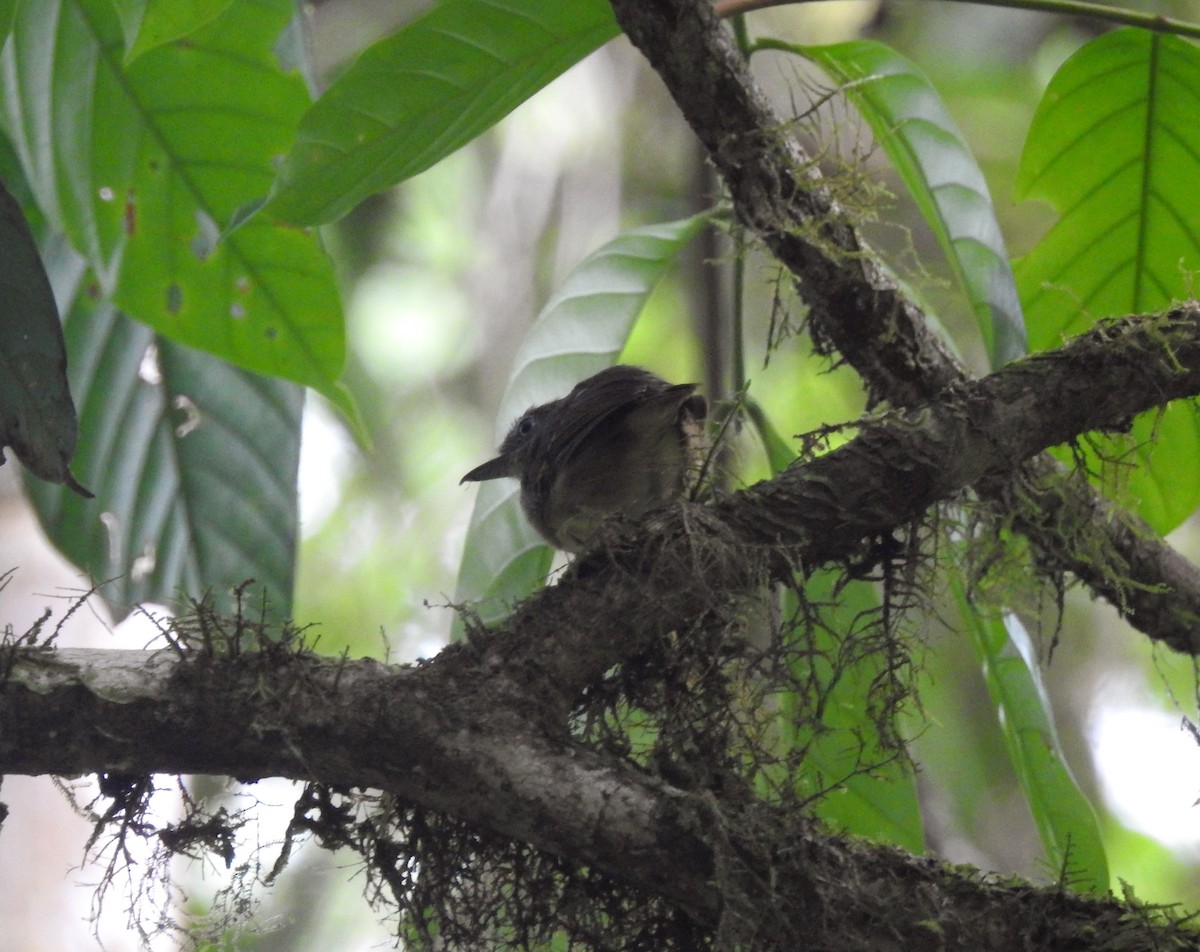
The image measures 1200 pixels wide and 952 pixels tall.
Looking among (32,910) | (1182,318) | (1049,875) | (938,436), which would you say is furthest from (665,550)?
(32,910)

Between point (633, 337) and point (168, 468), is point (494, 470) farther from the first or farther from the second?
point (633, 337)

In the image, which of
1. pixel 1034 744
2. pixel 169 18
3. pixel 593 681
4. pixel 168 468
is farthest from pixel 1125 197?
pixel 168 468

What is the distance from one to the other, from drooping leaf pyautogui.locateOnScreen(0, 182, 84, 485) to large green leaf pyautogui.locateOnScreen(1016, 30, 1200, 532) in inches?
62.3

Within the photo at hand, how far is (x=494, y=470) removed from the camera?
2.78 meters

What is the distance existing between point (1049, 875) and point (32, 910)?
322 centimetres

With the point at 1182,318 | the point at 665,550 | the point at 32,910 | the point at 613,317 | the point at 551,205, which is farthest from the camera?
the point at 551,205

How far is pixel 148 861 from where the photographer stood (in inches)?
57.2

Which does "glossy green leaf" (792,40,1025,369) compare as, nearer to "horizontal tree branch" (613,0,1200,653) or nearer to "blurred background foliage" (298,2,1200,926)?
"horizontal tree branch" (613,0,1200,653)

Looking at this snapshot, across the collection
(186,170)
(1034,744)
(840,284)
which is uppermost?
(186,170)

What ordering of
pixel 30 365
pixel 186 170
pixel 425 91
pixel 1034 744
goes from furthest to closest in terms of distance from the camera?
1. pixel 186 170
2. pixel 1034 744
3. pixel 425 91
4. pixel 30 365

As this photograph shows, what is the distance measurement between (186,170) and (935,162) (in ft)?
4.16

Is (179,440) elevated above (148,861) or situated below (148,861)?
above

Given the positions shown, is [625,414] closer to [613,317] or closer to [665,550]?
[613,317]

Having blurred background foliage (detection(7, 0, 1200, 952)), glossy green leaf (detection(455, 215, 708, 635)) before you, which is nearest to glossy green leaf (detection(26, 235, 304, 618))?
glossy green leaf (detection(455, 215, 708, 635))
